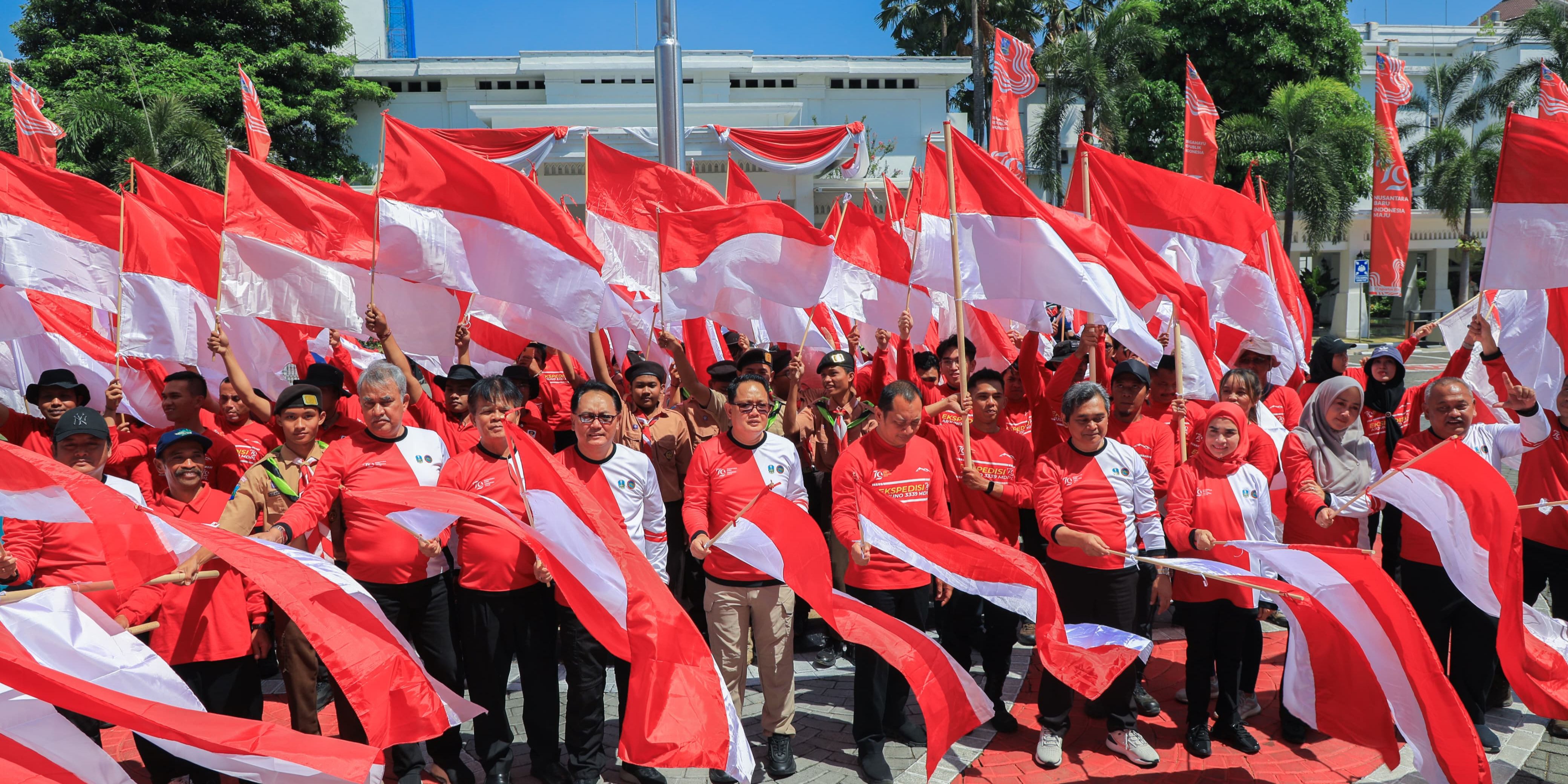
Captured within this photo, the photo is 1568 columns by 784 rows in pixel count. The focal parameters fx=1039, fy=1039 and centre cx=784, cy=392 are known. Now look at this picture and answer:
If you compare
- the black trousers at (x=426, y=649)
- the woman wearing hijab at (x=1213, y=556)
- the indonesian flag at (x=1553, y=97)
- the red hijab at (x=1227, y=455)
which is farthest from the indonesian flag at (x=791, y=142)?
the black trousers at (x=426, y=649)

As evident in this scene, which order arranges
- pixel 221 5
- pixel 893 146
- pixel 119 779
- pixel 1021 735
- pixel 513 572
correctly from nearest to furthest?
pixel 119 779 → pixel 513 572 → pixel 1021 735 → pixel 221 5 → pixel 893 146

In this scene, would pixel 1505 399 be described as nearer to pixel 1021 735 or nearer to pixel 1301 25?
pixel 1021 735

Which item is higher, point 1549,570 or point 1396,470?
point 1396,470

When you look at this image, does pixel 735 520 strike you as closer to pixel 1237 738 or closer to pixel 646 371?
pixel 646 371

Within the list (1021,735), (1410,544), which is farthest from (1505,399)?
(1021,735)

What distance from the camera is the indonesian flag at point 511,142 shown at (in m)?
9.50

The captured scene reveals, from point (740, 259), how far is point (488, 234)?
5.64 ft

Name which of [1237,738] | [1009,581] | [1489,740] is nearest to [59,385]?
[1009,581]

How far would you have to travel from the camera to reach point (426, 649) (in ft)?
16.6

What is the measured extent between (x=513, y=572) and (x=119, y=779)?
5.93ft

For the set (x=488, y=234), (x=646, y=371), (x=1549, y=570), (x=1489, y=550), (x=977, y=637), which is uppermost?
(x=488, y=234)

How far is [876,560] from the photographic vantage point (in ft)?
17.5

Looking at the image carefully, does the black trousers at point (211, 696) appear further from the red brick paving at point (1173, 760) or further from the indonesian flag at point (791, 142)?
the indonesian flag at point (791, 142)

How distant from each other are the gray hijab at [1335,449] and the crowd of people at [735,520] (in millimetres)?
16
